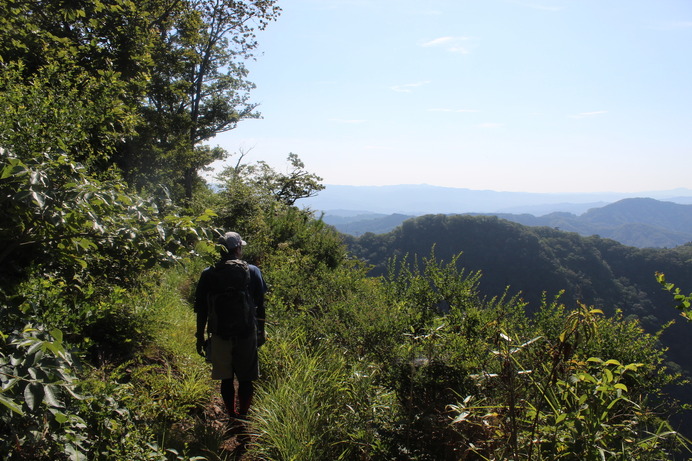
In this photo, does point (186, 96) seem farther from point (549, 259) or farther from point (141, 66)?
point (549, 259)

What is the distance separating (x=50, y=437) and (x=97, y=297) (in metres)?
1.97

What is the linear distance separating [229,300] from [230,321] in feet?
0.60

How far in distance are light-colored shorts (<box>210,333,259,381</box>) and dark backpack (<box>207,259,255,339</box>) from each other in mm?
88

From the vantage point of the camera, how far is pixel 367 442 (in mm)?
2990

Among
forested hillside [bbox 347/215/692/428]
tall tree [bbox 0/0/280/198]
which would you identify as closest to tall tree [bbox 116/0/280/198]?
tall tree [bbox 0/0/280/198]

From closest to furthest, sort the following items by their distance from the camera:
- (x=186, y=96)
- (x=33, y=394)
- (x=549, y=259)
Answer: (x=33, y=394)
(x=186, y=96)
(x=549, y=259)

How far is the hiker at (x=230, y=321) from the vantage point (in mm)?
3422

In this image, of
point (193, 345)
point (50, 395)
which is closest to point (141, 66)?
point (193, 345)

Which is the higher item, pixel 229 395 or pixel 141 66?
pixel 141 66

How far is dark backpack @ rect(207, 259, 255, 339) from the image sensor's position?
3410mm

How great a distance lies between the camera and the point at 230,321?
342cm

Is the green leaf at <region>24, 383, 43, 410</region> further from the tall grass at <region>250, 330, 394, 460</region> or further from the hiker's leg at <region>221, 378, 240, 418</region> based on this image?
the hiker's leg at <region>221, 378, 240, 418</region>

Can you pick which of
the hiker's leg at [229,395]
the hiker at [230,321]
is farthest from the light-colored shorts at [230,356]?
the hiker's leg at [229,395]

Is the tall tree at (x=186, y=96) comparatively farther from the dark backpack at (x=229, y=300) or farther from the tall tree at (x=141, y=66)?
the dark backpack at (x=229, y=300)
